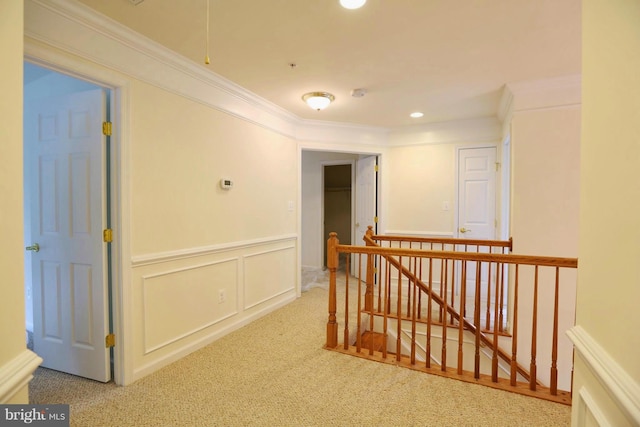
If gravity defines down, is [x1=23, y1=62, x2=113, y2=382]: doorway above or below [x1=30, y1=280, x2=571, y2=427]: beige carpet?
above

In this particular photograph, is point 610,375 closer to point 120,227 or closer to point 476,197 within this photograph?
point 120,227

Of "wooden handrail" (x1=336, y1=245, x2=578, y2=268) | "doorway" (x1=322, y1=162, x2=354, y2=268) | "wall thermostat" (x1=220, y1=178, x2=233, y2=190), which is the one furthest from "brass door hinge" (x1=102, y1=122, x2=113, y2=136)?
"doorway" (x1=322, y1=162, x2=354, y2=268)

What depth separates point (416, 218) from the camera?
4535 mm

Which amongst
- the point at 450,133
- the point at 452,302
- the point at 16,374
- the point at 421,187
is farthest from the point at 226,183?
the point at 450,133

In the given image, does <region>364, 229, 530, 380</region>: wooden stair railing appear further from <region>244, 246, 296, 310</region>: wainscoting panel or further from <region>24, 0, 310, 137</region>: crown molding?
<region>24, 0, 310, 137</region>: crown molding

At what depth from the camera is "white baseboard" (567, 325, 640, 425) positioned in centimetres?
66

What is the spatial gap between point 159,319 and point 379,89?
2889 millimetres

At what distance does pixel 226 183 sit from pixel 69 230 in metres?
1.24

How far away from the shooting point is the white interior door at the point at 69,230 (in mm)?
2077

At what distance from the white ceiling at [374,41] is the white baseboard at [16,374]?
6.12ft

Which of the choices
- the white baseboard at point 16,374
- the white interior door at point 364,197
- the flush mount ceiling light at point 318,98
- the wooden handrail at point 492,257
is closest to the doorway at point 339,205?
the white interior door at point 364,197

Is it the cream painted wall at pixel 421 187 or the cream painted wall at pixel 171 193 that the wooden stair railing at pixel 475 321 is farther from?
the cream painted wall at pixel 421 187

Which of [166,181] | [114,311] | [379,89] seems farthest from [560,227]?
[114,311]

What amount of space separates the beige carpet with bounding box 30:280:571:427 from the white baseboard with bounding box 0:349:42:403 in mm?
1141
